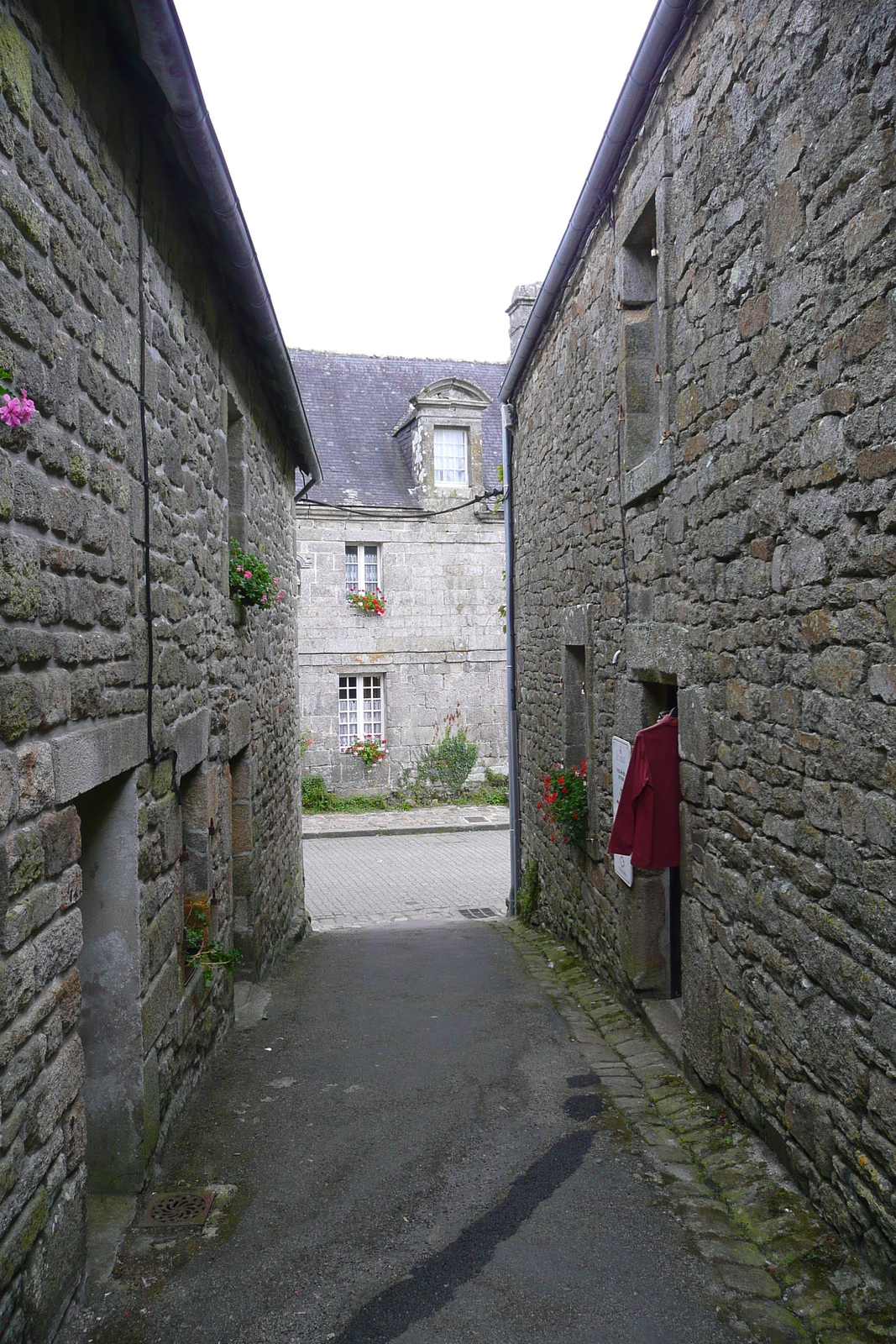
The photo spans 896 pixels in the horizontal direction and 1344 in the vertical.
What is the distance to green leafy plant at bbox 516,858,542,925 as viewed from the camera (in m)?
8.73

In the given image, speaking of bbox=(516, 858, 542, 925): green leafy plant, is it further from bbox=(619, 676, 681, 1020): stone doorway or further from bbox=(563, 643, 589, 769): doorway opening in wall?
bbox=(619, 676, 681, 1020): stone doorway

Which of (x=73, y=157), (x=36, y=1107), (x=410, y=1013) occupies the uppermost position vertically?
(x=73, y=157)

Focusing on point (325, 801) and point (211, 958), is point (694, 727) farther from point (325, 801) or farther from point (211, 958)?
point (325, 801)

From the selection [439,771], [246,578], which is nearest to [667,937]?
[246,578]

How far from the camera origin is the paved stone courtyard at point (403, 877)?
10.8 meters

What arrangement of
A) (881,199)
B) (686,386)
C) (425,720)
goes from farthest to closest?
1. (425,720)
2. (686,386)
3. (881,199)

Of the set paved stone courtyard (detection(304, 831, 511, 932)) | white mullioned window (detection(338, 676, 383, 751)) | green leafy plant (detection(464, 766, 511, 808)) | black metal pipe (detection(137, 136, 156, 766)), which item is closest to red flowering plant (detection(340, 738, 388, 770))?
white mullioned window (detection(338, 676, 383, 751))

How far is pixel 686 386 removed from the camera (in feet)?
14.3

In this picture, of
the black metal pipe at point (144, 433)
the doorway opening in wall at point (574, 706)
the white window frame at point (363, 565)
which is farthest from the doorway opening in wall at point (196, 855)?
the white window frame at point (363, 565)

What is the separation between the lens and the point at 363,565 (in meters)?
17.1

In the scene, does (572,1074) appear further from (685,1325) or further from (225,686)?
(225,686)

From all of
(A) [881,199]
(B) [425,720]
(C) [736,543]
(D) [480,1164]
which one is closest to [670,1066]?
(D) [480,1164]

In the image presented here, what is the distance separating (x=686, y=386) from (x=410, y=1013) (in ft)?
13.1

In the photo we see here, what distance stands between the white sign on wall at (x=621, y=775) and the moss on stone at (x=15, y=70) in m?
4.18
